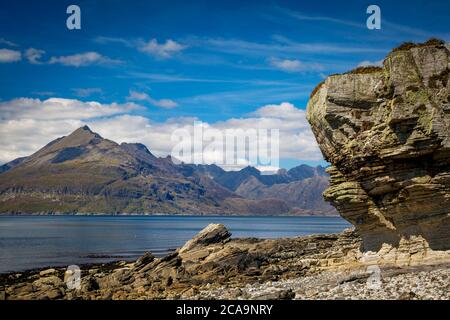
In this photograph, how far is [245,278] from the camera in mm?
49156

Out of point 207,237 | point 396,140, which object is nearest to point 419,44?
point 396,140

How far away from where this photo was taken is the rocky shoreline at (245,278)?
112 ft

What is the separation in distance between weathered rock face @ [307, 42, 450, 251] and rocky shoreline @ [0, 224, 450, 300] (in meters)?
3.29

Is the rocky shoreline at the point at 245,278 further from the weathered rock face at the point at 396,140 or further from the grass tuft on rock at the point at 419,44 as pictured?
the grass tuft on rock at the point at 419,44

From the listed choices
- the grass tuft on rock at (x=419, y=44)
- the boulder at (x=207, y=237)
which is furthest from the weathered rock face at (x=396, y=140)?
the boulder at (x=207, y=237)

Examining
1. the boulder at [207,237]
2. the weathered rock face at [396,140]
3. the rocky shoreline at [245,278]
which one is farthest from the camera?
the boulder at [207,237]

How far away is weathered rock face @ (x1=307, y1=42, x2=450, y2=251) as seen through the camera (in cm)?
3788

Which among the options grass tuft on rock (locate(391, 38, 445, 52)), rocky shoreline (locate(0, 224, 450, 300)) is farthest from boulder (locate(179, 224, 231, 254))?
grass tuft on rock (locate(391, 38, 445, 52))

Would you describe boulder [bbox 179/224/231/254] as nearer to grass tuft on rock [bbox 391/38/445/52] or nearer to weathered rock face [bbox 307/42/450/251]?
weathered rock face [bbox 307/42/450/251]

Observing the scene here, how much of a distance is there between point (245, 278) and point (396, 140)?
68.4 ft

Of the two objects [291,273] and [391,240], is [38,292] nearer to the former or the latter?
[291,273]

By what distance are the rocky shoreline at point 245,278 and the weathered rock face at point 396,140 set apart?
3289 millimetres

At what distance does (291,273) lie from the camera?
49.5 metres

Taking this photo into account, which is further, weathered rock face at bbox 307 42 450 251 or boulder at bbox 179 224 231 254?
boulder at bbox 179 224 231 254
